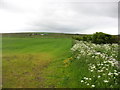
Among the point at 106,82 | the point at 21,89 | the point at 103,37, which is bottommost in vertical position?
the point at 21,89

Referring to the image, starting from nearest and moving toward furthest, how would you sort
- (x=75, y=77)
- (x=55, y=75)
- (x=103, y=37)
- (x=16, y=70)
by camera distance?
(x=75, y=77) < (x=55, y=75) < (x=16, y=70) < (x=103, y=37)

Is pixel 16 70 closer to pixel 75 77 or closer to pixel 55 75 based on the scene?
pixel 55 75

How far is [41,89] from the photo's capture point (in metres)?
9.37

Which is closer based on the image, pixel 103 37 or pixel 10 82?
pixel 10 82

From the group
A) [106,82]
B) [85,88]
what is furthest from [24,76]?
[106,82]

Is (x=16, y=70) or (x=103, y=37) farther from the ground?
(x=103, y=37)

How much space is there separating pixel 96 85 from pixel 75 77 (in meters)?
2.48

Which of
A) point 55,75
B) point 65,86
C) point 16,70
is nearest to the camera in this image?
point 65,86

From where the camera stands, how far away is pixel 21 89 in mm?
9484

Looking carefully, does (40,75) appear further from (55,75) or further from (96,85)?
(96,85)

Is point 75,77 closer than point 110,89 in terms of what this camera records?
No

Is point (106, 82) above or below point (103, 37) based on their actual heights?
below

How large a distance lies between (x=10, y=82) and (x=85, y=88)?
→ 520cm

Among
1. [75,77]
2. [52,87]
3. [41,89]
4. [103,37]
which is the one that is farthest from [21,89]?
[103,37]
